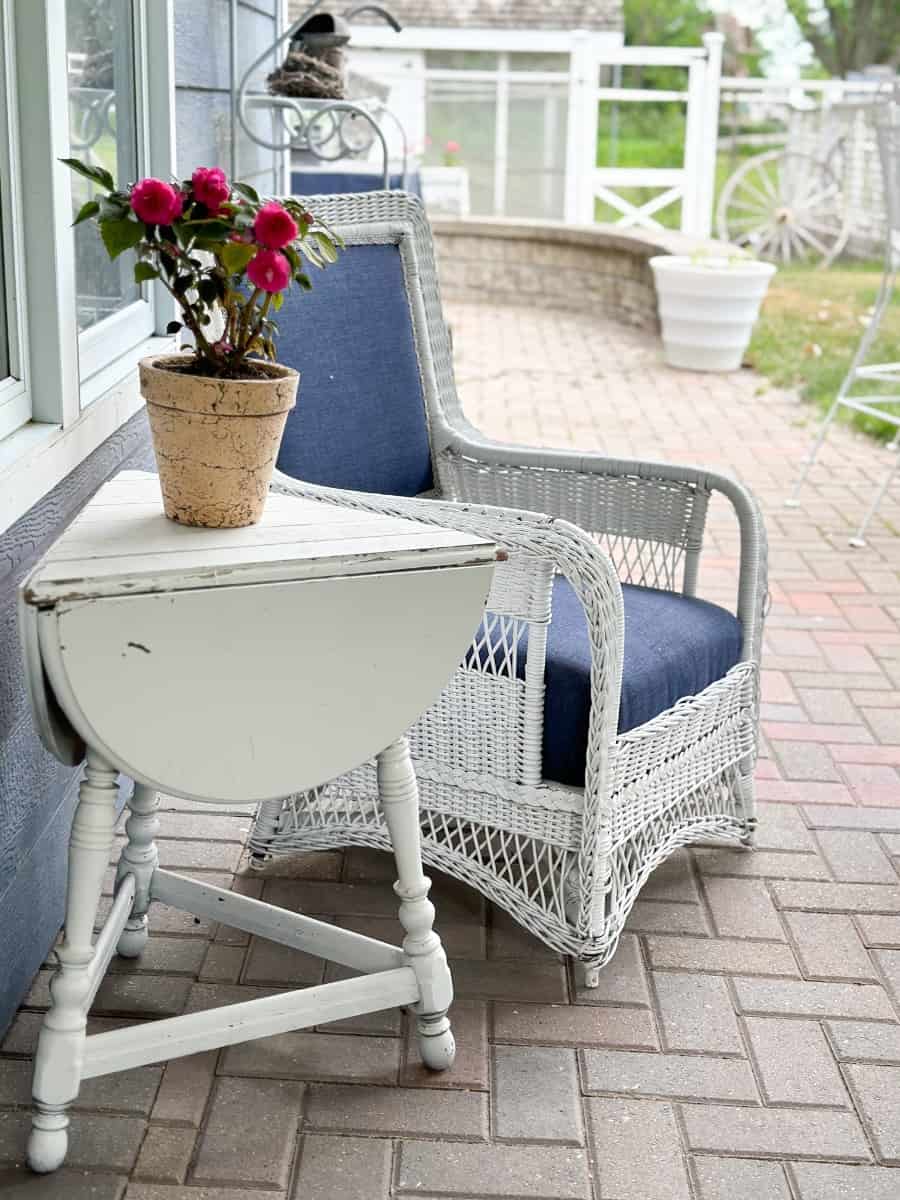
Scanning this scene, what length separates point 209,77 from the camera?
3.05m

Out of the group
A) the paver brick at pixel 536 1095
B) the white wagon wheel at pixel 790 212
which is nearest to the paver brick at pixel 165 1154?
the paver brick at pixel 536 1095

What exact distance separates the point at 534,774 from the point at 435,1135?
1.69 ft

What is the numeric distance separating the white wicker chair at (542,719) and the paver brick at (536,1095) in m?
0.19

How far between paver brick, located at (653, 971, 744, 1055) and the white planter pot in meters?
5.03

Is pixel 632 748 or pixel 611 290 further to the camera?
pixel 611 290

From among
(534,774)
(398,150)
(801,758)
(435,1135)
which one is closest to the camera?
(435,1135)

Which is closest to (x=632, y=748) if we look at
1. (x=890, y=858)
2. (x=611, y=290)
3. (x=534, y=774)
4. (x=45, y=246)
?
(x=534, y=774)

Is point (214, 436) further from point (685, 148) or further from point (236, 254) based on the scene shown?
point (685, 148)

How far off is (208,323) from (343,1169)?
0.99 meters

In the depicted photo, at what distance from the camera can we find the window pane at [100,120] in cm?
225

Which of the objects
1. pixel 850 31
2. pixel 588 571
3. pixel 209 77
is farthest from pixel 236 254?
pixel 850 31

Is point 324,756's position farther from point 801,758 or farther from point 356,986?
point 801,758

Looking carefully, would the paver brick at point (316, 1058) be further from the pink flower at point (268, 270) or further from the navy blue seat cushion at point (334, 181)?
the navy blue seat cushion at point (334, 181)

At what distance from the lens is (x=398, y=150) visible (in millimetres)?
8367
